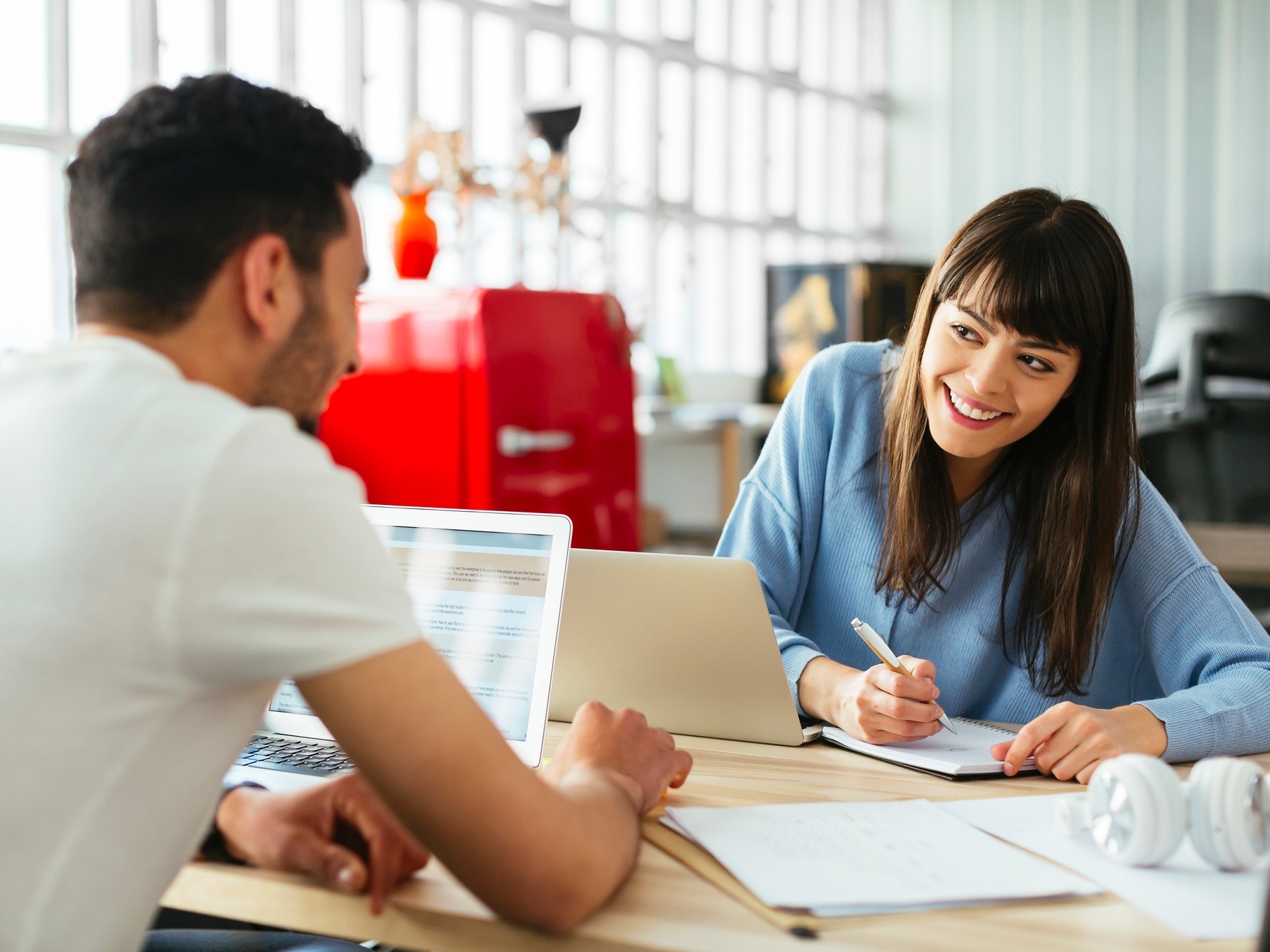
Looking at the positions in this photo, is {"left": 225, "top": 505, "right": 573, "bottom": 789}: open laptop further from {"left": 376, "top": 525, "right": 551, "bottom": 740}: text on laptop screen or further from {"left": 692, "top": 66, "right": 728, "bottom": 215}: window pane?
{"left": 692, "top": 66, "right": 728, "bottom": 215}: window pane

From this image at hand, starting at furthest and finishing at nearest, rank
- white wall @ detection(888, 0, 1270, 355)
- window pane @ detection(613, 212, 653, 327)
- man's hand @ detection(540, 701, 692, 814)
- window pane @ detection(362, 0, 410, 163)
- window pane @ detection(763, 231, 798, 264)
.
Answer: window pane @ detection(763, 231, 798, 264), white wall @ detection(888, 0, 1270, 355), window pane @ detection(613, 212, 653, 327), window pane @ detection(362, 0, 410, 163), man's hand @ detection(540, 701, 692, 814)

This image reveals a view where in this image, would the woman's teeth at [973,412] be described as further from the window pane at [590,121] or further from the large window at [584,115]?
the window pane at [590,121]

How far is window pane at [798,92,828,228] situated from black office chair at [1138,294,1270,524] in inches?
191

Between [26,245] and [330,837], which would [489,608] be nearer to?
[330,837]

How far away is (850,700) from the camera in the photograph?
133 cm

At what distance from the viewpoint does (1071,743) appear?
1.21m

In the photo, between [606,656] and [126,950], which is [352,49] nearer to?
[606,656]

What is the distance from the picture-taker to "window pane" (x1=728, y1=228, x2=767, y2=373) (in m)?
7.66

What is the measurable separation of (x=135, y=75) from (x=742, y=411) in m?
3.43

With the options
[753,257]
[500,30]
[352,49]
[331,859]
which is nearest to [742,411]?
[753,257]

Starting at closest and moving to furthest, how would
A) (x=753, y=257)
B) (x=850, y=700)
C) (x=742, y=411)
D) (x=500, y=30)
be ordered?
(x=850, y=700) → (x=500, y=30) → (x=742, y=411) → (x=753, y=257)

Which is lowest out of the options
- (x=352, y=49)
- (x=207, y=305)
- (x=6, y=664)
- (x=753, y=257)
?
(x=6, y=664)

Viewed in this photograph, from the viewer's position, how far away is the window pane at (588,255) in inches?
245

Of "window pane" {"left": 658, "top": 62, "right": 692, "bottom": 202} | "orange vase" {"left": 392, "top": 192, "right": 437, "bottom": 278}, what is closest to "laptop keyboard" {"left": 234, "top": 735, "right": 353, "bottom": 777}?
"orange vase" {"left": 392, "top": 192, "right": 437, "bottom": 278}
